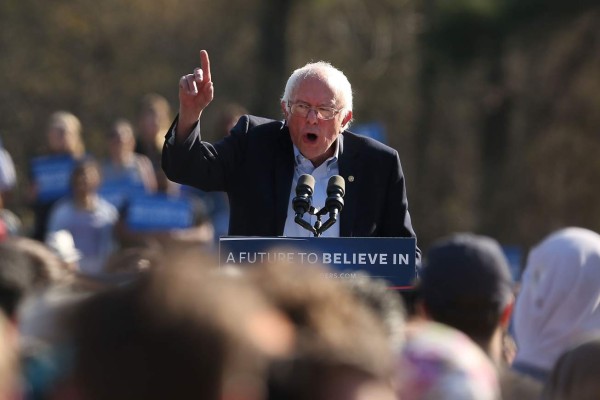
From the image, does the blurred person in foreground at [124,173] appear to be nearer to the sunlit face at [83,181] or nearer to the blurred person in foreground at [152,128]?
the blurred person in foreground at [152,128]

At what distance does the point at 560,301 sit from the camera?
17.8 ft

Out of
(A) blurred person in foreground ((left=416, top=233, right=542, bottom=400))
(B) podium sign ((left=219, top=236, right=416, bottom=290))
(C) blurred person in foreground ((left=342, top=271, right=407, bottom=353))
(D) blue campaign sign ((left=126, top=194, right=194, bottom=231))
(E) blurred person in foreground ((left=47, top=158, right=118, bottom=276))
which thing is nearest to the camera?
(C) blurred person in foreground ((left=342, top=271, right=407, bottom=353))

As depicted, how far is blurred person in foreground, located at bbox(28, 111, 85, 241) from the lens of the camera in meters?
13.4

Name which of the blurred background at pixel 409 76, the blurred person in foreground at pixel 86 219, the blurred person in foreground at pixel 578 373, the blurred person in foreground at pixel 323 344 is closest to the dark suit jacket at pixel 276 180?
the blurred person in foreground at pixel 578 373

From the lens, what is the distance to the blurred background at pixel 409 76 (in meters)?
24.4

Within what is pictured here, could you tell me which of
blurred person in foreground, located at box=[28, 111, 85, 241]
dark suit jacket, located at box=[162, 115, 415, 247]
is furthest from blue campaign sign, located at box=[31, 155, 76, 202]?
dark suit jacket, located at box=[162, 115, 415, 247]

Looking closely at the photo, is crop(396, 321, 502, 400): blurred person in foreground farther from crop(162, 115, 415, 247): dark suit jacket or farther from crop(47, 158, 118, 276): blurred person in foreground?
crop(47, 158, 118, 276): blurred person in foreground

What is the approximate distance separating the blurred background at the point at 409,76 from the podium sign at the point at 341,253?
17607 millimetres

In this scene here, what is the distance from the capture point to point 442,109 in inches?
1065

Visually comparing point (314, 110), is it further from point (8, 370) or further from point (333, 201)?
point (8, 370)

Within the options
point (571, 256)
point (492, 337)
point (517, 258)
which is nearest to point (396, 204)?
point (571, 256)

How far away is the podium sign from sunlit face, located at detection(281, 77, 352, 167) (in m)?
0.87

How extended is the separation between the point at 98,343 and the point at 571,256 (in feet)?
10.2

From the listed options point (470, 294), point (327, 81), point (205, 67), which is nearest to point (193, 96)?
point (205, 67)
